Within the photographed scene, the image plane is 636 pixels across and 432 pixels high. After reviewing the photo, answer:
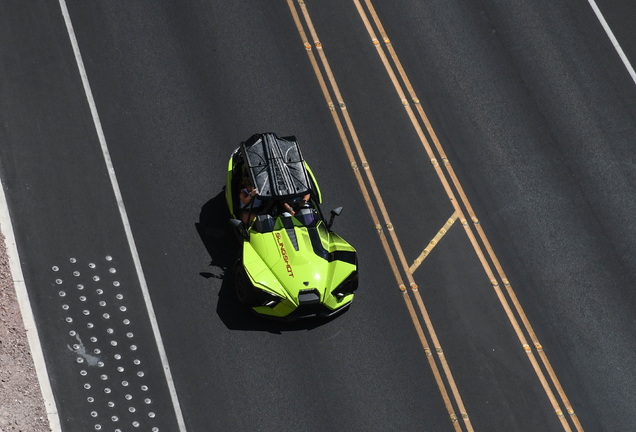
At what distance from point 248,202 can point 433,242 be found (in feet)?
13.0

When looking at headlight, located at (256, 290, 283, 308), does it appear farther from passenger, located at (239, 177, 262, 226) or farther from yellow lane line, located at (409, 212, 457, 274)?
yellow lane line, located at (409, 212, 457, 274)

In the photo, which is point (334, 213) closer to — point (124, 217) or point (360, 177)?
point (360, 177)

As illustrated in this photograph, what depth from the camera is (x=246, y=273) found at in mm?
14188

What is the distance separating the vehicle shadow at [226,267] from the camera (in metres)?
14.7

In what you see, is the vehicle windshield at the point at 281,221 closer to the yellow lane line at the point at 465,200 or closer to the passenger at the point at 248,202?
the passenger at the point at 248,202

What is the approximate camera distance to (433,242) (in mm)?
16172

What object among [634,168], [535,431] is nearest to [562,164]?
[634,168]

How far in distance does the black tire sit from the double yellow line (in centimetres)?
307

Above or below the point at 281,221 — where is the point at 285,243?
below

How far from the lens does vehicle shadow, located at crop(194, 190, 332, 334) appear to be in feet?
48.3

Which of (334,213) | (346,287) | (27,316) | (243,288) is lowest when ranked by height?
(346,287)

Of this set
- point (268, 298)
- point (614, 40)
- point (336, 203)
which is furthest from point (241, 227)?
point (614, 40)

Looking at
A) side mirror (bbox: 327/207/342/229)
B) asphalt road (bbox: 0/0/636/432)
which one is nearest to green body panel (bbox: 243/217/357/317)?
side mirror (bbox: 327/207/342/229)

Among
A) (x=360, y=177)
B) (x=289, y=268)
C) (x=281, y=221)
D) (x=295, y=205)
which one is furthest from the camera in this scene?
(x=360, y=177)
